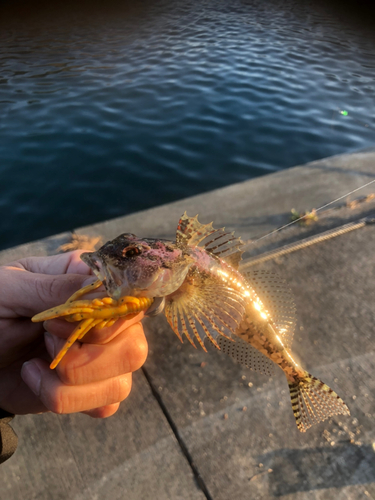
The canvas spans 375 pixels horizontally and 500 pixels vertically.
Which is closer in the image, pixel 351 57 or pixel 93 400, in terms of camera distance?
pixel 93 400

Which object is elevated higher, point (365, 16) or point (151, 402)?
point (365, 16)

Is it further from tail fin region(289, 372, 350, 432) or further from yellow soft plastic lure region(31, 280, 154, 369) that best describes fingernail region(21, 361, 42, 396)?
tail fin region(289, 372, 350, 432)

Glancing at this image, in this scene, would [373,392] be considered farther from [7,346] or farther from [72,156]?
[72,156]

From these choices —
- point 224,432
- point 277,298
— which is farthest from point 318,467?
point 277,298

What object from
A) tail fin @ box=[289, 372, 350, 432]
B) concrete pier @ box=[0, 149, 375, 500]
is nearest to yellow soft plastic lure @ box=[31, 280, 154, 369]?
concrete pier @ box=[0, 149, 375, 500]

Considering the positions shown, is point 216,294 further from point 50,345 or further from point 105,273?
point 50,345

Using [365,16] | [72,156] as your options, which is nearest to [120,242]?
[72,156]

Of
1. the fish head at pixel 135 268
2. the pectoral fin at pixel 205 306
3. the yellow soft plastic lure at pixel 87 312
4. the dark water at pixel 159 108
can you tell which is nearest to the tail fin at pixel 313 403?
the pectoral fin at pixel 205 306
